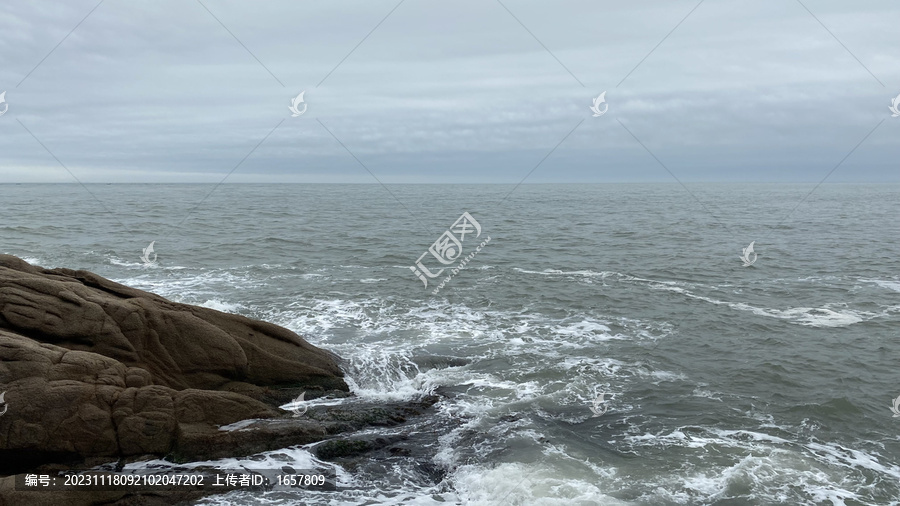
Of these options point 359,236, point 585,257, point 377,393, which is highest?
point 359,236

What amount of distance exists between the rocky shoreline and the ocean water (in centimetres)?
78

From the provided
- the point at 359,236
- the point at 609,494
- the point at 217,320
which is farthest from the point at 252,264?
the point at 609,494

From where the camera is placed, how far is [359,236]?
4525cm

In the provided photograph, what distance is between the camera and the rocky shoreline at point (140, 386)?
34.6 ft

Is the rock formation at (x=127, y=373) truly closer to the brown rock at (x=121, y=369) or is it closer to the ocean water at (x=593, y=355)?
the brown rock at (x=121, y=369)

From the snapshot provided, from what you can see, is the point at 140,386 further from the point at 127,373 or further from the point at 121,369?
the point at 121,369

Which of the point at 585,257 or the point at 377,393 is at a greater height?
the point at 585,257

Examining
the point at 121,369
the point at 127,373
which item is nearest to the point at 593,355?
the point at 127,373

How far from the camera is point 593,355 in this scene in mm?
18359

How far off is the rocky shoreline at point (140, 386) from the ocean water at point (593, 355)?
2.57 ft

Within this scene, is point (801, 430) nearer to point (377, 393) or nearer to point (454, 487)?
point (454, 487)

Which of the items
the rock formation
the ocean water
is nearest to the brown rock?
the rock formation

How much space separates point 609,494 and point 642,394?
5063mm

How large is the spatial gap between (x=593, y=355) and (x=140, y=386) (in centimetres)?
1197
